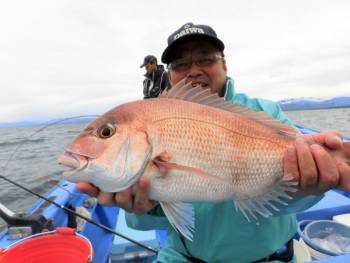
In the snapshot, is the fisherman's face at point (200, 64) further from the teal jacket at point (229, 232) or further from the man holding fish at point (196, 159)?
the teal jacket at point (229, 232)

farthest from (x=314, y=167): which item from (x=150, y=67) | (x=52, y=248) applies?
(x=150, y=67)

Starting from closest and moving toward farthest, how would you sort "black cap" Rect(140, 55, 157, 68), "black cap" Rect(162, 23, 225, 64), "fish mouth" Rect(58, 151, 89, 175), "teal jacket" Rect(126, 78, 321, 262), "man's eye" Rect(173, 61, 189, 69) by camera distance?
"fish mouth" Rect(58, 151, 89, 175) → "teal jacket" Rect(126, 78, 321, 262) → "black cap" Rect(162, 23, 225, 64) → "man's eye" Rect(173, 61, 189, 69) → "black cap" Rect(140, 55, 157, 68)

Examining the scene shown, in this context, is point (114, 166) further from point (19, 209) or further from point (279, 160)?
point (19, 209)

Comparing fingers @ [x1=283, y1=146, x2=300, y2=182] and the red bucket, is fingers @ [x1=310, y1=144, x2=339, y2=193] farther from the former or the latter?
the red bucket

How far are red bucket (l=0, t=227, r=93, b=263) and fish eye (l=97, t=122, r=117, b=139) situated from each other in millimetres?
1394

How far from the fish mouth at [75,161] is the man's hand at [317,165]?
1259 mm

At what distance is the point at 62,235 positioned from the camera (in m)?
2.88

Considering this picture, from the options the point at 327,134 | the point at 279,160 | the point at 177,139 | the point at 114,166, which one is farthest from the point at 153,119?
the point at 327,134

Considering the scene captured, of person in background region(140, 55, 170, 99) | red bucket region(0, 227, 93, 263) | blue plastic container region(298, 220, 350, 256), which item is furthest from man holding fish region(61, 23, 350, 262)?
person in background region(140, 55, 170, 99)

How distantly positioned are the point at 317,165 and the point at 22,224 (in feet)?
10.5

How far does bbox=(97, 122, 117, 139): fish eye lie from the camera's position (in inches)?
71.2

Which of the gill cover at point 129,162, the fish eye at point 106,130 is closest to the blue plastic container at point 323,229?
the gill cover at point 129,162

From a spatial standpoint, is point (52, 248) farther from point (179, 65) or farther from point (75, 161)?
point (179, 65)

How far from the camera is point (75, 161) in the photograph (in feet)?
5.64
